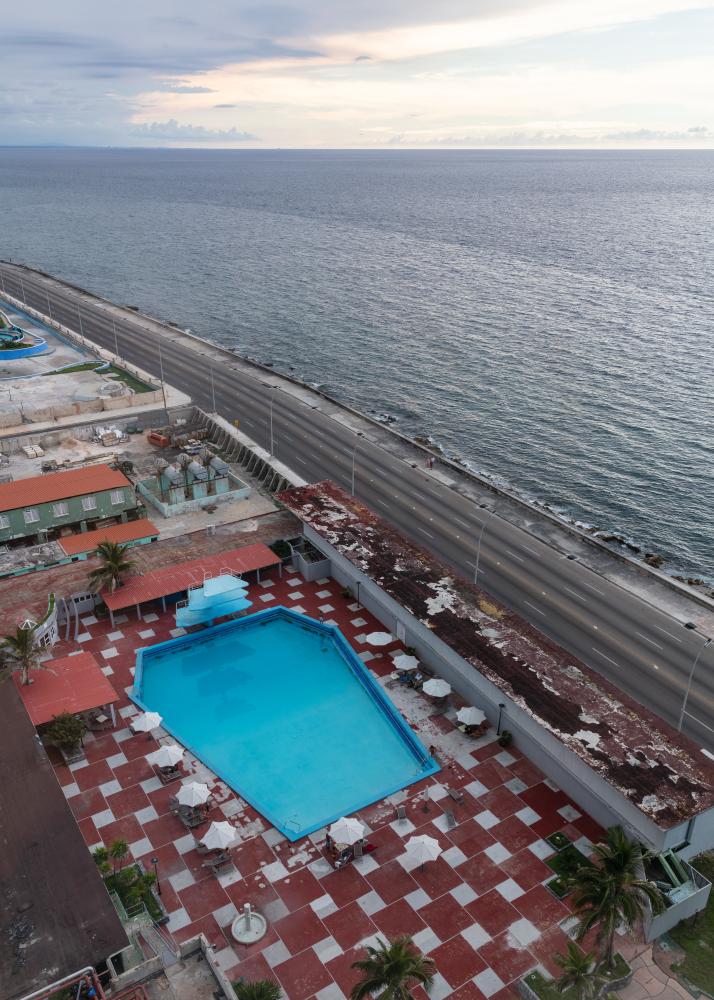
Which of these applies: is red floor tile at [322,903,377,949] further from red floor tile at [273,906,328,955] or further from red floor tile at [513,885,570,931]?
red floor tile at [513,885,570,931]

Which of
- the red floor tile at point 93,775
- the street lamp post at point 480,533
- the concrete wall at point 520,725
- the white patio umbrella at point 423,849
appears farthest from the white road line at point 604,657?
the red floor tile at point 93,775

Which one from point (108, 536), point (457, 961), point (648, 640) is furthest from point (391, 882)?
point (108, 536)

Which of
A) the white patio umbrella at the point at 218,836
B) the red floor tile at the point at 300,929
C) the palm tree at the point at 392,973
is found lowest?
the red floor tile at the point at 300,929

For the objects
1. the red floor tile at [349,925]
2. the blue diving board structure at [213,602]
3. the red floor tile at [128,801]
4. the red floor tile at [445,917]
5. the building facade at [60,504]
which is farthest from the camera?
the building facade at [60,504]

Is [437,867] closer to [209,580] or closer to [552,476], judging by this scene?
[209,580]

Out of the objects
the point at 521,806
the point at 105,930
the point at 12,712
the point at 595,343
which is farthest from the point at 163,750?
the point at 595,343

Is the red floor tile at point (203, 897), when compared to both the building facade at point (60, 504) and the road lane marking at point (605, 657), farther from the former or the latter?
the building facade at point (60, 504)

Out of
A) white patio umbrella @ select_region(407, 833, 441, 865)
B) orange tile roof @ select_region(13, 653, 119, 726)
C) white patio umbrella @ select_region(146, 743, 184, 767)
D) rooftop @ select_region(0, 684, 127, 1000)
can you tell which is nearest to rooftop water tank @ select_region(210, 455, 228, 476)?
orange tile roof @ select_region(13, 653, 119, 726)
